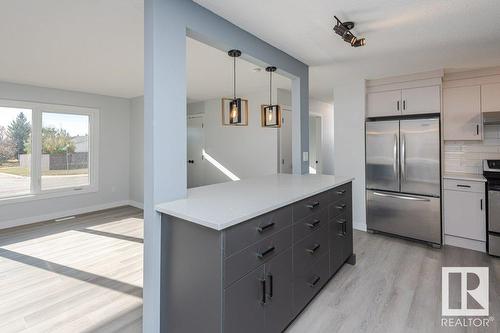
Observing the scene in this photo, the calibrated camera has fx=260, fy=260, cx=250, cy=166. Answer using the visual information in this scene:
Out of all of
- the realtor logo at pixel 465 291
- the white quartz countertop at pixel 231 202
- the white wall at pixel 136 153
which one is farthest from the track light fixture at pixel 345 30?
the white wall at pixel 136 153

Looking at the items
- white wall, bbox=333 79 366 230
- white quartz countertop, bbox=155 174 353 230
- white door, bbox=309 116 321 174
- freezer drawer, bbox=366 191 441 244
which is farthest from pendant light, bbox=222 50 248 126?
white door, bbox=309 116 321 174

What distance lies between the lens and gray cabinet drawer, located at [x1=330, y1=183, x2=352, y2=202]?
2.48 m

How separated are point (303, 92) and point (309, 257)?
6.88 feet

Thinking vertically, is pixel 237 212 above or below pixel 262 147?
below

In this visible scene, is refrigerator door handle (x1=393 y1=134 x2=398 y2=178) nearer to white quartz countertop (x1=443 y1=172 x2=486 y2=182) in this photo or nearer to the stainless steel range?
white quartz countertop (x1=443 y1=172 x2=486 y2=182)

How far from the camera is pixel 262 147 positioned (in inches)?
194

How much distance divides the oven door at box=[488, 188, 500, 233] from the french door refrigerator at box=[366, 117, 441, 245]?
0.49 meters

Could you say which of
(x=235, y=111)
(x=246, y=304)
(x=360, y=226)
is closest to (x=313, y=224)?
(x=246, y=304)

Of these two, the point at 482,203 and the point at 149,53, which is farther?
the point at 482,203

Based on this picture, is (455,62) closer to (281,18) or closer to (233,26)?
(281,18)

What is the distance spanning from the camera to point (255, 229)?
59.3 inches

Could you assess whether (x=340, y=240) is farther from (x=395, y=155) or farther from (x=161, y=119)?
(x=161, y=119)

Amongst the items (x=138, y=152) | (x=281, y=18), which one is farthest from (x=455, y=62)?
(x=138, y=152)

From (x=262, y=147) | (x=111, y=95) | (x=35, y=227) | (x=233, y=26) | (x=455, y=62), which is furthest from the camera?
(x=111, y=95)
